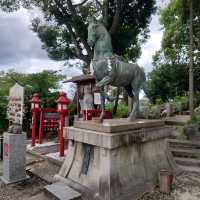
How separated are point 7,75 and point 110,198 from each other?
31.1ft

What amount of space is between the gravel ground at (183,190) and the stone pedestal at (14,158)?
2.45 m

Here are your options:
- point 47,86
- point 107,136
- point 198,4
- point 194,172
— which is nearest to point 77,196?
point 107,136

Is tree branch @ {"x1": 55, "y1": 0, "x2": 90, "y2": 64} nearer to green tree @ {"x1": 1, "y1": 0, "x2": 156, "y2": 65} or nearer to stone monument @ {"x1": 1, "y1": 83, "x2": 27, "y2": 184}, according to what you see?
green tree @ {"x1": 1, "y1": 0, "x2": 156, "y2": 65}

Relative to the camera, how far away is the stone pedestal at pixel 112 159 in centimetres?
325

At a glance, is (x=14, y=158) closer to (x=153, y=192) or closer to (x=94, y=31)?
(x=153, y=192)

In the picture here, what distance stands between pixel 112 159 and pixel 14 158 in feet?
7.07

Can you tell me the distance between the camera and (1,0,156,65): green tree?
986 cm

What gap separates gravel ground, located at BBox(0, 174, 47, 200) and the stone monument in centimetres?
15

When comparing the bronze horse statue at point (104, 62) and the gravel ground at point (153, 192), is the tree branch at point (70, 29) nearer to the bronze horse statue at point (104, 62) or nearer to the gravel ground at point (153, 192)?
the bronze horse statue at point (104, 62)

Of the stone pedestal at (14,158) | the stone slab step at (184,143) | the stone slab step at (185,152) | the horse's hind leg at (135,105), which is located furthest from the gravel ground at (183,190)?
the stone pedestal at (14,158)

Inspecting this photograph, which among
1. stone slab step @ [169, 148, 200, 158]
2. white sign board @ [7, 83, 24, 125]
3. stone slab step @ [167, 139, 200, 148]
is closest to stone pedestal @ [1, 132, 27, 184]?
white sign board @ [7, 83, 24, 125]

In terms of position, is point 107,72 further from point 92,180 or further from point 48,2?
point 48,2

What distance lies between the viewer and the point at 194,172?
15.2 feet

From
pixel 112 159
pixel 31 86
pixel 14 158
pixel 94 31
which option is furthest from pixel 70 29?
pixel 112 159
